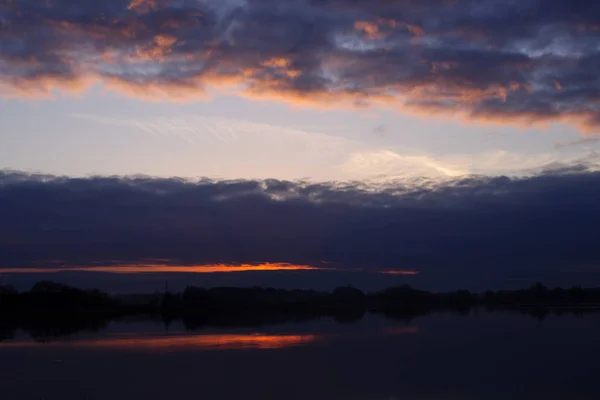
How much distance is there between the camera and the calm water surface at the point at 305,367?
70.7 ft

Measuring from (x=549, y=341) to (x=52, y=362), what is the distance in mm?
27200

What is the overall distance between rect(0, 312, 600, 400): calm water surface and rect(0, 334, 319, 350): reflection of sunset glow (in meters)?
0.06

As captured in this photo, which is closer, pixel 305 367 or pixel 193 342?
pixel 305 367

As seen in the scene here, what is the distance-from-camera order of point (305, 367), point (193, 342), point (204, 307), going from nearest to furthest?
point (305, 367) < point (193, 342) < point (204, 307)

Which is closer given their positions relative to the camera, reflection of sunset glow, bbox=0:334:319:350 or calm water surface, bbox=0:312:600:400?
calm water surface, bbox=0:312:600:400

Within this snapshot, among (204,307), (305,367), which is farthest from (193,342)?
(204,307)

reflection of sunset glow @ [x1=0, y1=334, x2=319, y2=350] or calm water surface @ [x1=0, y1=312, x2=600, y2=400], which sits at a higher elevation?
calm water surface @ [x1=0, y1=312, x2=600, y2=400]

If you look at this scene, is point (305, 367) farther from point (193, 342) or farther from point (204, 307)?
point (204, 307)

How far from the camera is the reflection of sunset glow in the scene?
1481 inches

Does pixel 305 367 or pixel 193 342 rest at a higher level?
pixel 305 367

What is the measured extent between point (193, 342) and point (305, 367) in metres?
14.7

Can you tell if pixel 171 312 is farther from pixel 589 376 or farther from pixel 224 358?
pixel 589 376

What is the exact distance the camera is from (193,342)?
40812 mm

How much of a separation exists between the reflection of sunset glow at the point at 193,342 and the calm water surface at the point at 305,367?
64 mm
